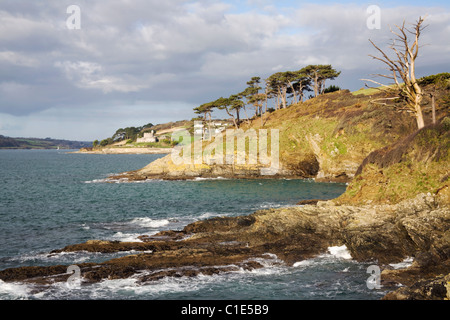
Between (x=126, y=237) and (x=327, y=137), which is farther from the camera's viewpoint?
(x=327, y=137)

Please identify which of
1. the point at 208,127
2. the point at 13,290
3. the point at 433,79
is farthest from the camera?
the point at 208,127

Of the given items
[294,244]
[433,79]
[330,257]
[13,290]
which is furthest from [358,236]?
[433,79]

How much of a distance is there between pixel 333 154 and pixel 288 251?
145 ft

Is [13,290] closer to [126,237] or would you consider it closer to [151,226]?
[126,237]

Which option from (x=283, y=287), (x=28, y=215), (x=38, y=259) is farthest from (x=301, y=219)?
(x=28, y=215)

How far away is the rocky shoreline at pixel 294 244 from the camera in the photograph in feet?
66.2

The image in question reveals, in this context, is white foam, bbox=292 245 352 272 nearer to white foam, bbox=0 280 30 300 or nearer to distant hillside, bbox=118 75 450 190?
white foam, bbox=0 280 30 300

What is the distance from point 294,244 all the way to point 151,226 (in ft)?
47.0

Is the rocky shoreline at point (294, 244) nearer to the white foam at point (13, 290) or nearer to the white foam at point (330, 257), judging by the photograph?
the white foam at point (330, 257)

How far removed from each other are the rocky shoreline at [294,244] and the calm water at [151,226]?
0.98 m

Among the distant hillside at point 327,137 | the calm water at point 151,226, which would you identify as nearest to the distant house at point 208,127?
Answer: the distant hillside at point 327,137

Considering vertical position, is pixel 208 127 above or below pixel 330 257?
above

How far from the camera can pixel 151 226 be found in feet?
113
